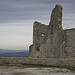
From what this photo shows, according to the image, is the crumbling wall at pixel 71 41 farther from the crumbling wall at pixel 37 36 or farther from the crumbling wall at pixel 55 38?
the crumbling wall at pixel 37 36

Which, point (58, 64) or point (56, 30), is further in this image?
point (56, 30)

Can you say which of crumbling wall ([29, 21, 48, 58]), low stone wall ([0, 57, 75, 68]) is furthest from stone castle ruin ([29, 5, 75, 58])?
low stone wall ([0, 57, 75, 68])

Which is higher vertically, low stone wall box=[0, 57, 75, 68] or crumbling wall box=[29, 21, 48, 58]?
crumbling wall box=[29, 21, 48, 58]

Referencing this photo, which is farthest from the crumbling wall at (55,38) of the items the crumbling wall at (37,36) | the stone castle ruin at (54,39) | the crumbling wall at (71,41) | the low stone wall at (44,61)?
the low stone wall at (44,61)

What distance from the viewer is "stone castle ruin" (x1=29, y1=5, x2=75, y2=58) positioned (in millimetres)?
23812

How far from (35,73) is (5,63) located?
6461mm

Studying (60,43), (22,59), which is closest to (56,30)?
(60,43)

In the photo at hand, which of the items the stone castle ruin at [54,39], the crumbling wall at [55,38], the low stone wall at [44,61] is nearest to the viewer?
the low stone wall at [44,61]

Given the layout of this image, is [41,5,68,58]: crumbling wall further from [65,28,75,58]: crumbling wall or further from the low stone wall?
the low stone wall

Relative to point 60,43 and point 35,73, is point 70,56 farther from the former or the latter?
point 35,73

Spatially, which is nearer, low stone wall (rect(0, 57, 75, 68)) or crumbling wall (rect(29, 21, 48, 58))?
low stone wall (rect(0, 57, 75, 68))

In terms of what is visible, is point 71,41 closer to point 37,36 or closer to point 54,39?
point 54,39

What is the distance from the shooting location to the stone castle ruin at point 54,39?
23812mm

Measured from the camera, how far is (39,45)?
31094 millimetres
